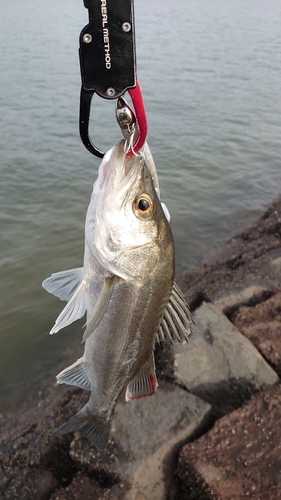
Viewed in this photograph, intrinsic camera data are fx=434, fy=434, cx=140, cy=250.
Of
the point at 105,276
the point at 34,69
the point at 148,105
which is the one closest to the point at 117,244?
the point at 105,276

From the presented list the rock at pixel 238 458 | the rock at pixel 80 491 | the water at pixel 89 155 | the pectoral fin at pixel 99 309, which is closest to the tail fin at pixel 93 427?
the rock at pixel 80 491

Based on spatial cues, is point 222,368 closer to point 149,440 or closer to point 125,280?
point 149,440

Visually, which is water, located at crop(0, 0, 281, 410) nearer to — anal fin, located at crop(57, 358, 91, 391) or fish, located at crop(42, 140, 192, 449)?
anal fin, located at crop(57, 358, 91, 391)

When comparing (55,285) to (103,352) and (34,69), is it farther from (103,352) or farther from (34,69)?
(34,69)

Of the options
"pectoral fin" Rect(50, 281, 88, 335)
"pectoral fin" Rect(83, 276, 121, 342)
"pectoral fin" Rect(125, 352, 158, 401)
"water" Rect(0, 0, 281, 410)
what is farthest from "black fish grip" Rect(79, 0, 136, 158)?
"water" Rect(0, 0, 281, 410)

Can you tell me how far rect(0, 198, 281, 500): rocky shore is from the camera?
308 cm

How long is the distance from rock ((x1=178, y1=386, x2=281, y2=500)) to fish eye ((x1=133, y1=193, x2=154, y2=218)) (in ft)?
6.18

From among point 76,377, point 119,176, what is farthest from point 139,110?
point 76,377

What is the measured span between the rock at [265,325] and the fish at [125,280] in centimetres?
187

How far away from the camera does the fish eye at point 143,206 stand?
2275 millimetres

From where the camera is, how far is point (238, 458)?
10.4ft

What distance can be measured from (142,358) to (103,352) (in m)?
0.24

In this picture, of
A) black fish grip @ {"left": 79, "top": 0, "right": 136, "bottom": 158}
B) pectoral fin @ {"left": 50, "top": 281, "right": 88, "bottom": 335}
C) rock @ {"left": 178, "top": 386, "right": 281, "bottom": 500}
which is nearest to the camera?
black fish grip @ {"left": 79, "top": 0, "right": 136, "bottom": 158}

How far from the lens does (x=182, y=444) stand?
3342 millimetres
